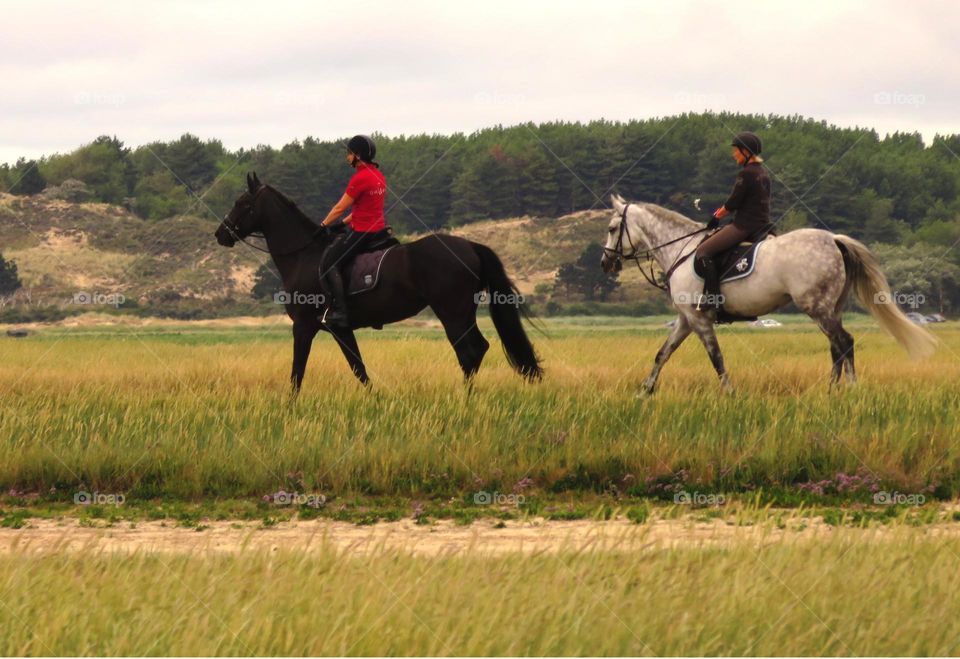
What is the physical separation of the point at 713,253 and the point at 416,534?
27.5 feet

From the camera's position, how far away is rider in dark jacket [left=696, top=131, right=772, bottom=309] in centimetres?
1722

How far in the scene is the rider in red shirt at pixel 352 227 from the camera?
56.1ft

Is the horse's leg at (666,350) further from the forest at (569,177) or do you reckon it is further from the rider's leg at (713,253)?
the forest at (569,177)

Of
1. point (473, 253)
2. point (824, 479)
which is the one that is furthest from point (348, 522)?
point (473, 253)

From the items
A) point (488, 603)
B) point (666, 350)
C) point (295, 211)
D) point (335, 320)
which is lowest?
point (488, 603)

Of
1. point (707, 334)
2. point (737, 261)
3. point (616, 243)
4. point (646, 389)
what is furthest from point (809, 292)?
point (616, 243)

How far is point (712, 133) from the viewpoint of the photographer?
122 m

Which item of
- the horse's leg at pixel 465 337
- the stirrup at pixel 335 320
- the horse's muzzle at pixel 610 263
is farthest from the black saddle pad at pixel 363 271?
the horse's muzzle at pixel 610 263

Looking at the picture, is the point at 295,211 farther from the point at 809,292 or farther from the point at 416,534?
the point at 416,534

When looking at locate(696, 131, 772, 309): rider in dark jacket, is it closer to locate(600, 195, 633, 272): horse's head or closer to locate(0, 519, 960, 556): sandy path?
locate(600, 195, 633, 272): horse's head

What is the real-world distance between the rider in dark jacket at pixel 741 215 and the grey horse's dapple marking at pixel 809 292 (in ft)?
0.76

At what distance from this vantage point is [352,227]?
57.8ft

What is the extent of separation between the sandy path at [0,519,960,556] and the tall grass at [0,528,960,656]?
0.99 metres

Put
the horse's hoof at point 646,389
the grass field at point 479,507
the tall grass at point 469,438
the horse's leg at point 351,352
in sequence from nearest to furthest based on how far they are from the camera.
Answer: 1. the grass field at point 479,507
2. the tall grass at point 469,438
3. the horse's hoof at point 646,389
4. the horse's leg at point 351,352
